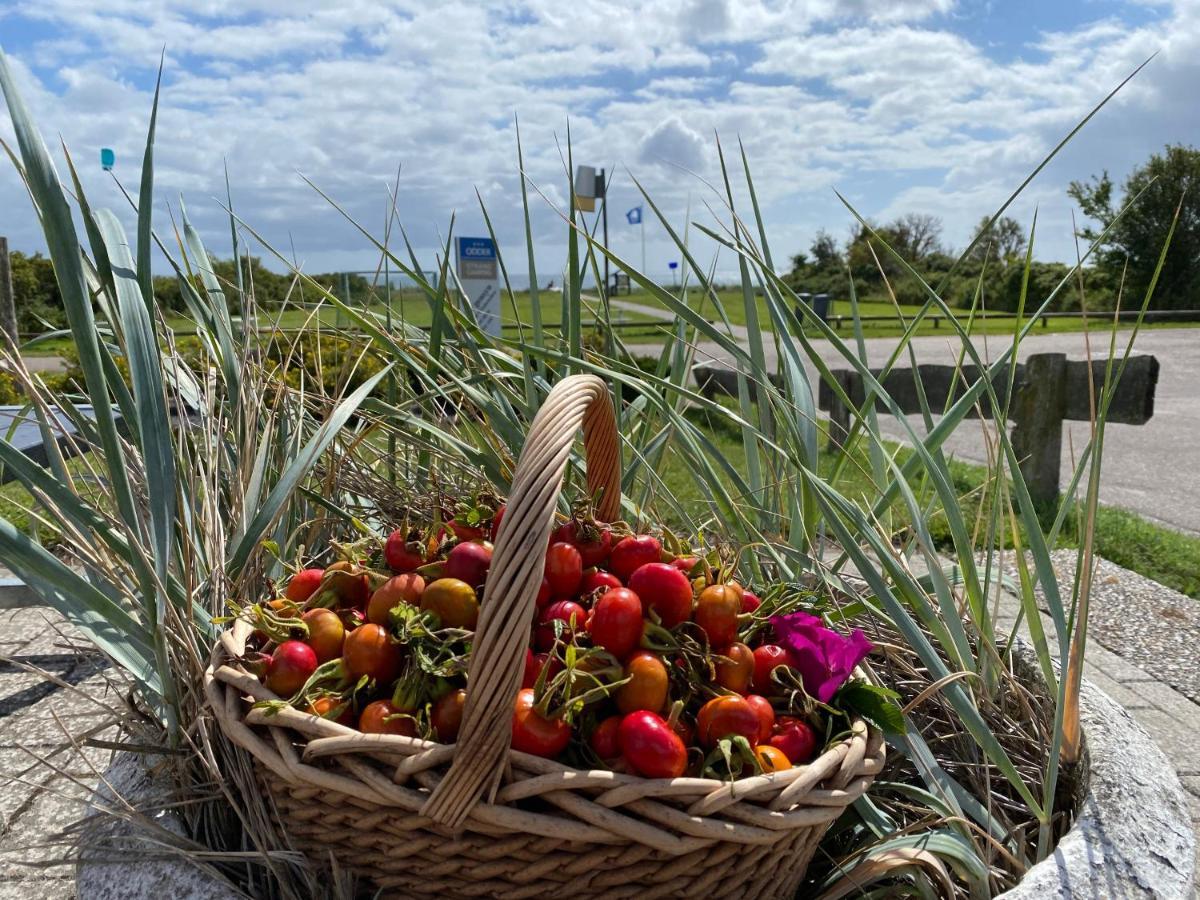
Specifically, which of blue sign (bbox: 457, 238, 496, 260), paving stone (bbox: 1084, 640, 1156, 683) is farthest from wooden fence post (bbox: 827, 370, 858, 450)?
blue sign (bbox: 457, 238, 496, 260)

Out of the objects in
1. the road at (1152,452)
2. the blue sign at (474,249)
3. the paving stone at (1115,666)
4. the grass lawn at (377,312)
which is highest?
the blue sign at (474,249)

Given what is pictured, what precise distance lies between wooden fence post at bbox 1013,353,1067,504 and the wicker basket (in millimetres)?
3425

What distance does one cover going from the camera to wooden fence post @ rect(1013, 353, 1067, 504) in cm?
381

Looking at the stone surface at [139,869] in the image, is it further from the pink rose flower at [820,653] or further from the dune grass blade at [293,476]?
the pink rose flower at [820,653]

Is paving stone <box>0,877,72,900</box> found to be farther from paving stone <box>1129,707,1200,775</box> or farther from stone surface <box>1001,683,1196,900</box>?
paving stone <box>1129,707,1200,775</box>

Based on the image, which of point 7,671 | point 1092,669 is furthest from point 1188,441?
point 7,671

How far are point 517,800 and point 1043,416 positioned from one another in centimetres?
370

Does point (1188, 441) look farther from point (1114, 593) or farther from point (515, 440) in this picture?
point (515, 440)

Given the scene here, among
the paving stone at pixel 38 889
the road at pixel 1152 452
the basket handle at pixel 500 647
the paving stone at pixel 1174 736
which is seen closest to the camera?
the basket handle at pixel 500 647

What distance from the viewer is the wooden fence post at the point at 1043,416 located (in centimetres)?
381

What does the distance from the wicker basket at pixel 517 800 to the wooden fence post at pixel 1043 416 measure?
342 centimetres

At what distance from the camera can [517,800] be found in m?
0.79

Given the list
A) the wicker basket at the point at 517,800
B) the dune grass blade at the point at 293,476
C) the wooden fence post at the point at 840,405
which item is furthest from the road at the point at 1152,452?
the wicker basket at the point at 517,800

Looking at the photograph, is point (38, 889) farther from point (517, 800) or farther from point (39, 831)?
point (517, 800)
